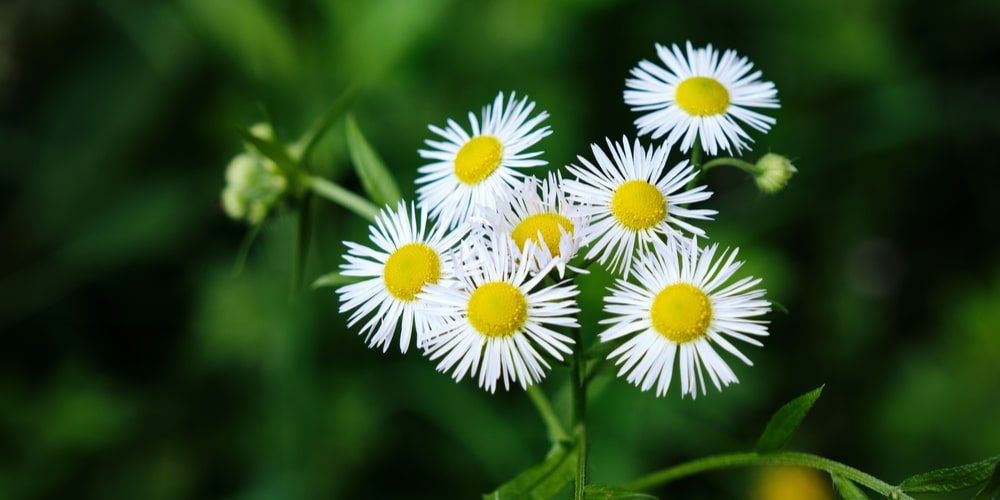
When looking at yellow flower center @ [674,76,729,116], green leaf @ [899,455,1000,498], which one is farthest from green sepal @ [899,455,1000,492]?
yellow flower center @ [674,76,729,116]

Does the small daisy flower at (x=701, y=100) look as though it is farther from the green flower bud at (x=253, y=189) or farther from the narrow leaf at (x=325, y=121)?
the green flower bud at (x=253, y=189)

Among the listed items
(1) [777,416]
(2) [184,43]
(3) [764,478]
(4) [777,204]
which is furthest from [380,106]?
(1) [777,416]

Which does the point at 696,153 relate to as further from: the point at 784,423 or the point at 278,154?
the point at 278,154

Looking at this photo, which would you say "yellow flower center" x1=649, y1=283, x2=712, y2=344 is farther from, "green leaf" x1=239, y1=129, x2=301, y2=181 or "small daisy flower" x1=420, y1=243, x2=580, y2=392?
"green leaf" x1=239, y1=129, x2=301, y2=181

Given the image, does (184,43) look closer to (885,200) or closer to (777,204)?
(777,204)

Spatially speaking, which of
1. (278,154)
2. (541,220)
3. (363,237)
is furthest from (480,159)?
(363,237)
